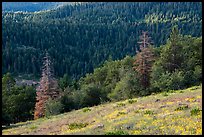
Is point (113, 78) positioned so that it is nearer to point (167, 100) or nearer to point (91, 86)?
point (91, 86)

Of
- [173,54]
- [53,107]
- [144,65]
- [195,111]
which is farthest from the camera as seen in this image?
[144,65]

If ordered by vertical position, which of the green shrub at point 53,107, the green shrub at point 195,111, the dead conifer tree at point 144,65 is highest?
the green shrub at point 195,111

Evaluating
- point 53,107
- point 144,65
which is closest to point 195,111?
point 53,107

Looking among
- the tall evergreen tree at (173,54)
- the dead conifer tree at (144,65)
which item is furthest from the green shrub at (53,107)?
the tall evergreen tree at (173,54)

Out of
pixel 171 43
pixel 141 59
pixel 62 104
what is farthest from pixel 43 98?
pixel 171 43

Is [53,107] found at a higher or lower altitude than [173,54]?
lower

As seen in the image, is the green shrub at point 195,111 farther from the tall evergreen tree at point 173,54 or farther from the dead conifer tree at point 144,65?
the tall evergreen tree at point 173,54

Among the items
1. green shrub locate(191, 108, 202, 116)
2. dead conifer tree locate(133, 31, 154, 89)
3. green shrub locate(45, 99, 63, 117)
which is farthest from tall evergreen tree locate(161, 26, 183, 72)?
green shrub locate(191, 108, 202, 116)

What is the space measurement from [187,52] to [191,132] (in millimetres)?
61028

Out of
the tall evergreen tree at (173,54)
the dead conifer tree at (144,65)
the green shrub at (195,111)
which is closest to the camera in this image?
the green shrub at (195,111)

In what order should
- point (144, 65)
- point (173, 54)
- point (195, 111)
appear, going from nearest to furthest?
point (195, 111), point (173, 54), point (144, 65)

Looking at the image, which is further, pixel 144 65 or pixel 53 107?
pixel 144 65

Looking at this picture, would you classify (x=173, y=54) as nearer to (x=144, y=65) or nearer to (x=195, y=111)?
(x=144, y=65)

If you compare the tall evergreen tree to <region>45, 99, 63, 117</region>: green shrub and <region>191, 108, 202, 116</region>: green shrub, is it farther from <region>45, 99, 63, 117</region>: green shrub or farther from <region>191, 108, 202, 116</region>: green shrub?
<region>191, 108, 202, 116</region>: green shrub
